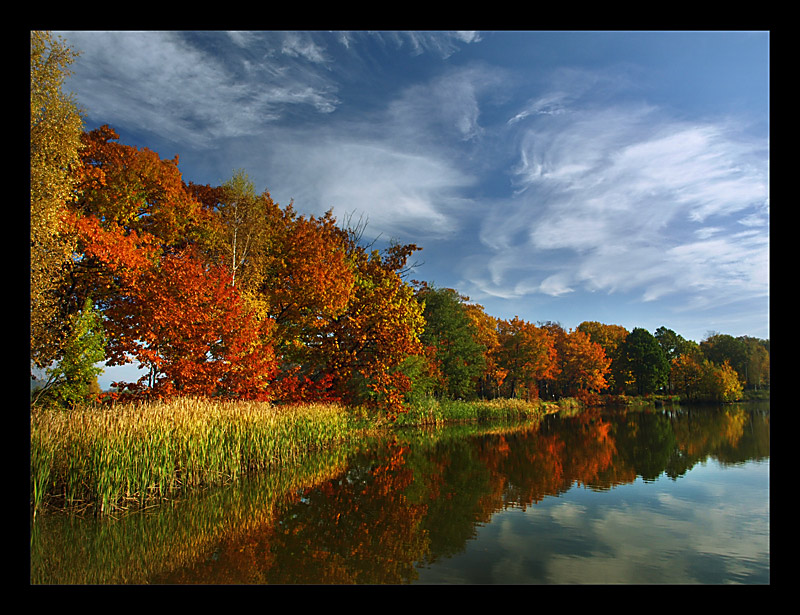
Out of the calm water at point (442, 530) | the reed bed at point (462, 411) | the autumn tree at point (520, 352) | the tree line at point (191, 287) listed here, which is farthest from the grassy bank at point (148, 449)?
the autumn tree at point (520, 352)

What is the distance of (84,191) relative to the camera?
20.4m

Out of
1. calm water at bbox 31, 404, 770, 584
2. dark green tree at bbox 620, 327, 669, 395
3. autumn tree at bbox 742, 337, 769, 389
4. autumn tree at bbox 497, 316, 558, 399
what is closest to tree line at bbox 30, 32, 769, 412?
calm water at bbox 31, 404, 770, 584

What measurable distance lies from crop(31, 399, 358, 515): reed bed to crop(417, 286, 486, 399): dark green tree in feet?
76.8

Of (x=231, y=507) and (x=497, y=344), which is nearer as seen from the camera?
(x=231, y=507)

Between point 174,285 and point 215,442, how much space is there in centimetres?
682

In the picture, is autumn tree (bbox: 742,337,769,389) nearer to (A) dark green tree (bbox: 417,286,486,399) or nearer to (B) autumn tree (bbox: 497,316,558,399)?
(B) autumn tree (bbox: 497,316,558,399)

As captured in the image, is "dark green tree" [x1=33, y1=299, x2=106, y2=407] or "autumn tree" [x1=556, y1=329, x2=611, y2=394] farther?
"autumn tree" [x1=556, y1=329, x2=611, y2=394]

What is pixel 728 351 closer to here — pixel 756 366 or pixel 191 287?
pixel 756 366

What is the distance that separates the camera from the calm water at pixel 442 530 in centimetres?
650

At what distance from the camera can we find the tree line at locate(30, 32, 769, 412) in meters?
15.7

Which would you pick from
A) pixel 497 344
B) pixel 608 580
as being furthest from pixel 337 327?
pixel 497 344

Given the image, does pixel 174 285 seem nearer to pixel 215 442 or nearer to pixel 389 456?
pixel 215 442
